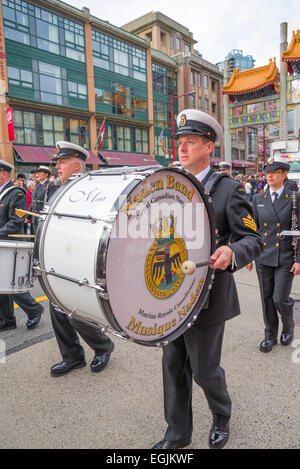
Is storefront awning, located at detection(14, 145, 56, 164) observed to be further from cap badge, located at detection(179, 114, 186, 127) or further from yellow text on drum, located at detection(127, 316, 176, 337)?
yellow text on drum, located at detection(127, 316, 176, 337)

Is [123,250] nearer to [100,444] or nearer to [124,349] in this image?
[100,444]

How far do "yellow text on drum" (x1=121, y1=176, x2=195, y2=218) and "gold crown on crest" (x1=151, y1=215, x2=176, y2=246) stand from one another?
0.50 feet

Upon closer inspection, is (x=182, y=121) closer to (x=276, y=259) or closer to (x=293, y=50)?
(x=276, y=259)

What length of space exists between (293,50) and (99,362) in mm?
24627

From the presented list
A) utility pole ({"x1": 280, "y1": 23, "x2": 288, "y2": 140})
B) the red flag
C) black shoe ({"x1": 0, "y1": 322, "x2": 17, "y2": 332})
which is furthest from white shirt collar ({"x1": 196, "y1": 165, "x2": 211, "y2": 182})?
utility pole ({"x1": 280, "y1": 23, "x2": 288, "y2": 140})

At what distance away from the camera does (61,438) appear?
228cm

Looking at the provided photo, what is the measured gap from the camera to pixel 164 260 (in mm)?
1757

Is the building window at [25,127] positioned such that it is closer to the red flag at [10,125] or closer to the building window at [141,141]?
the red flag at [10,125]

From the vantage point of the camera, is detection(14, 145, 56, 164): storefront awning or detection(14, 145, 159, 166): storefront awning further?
detection(14, 145, 159, 166): storefront awning

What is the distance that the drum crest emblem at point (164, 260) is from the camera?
5.57 ft

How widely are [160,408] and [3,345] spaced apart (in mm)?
2039


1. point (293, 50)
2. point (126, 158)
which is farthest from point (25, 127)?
point (293, 50)

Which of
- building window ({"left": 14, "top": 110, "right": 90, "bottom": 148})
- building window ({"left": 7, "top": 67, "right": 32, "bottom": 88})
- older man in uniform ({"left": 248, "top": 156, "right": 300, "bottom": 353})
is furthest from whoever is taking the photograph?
building window ({"left": 14, "top": 110, "right": 90, "bottom": 148})

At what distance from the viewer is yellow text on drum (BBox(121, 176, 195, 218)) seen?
1.58 meters
